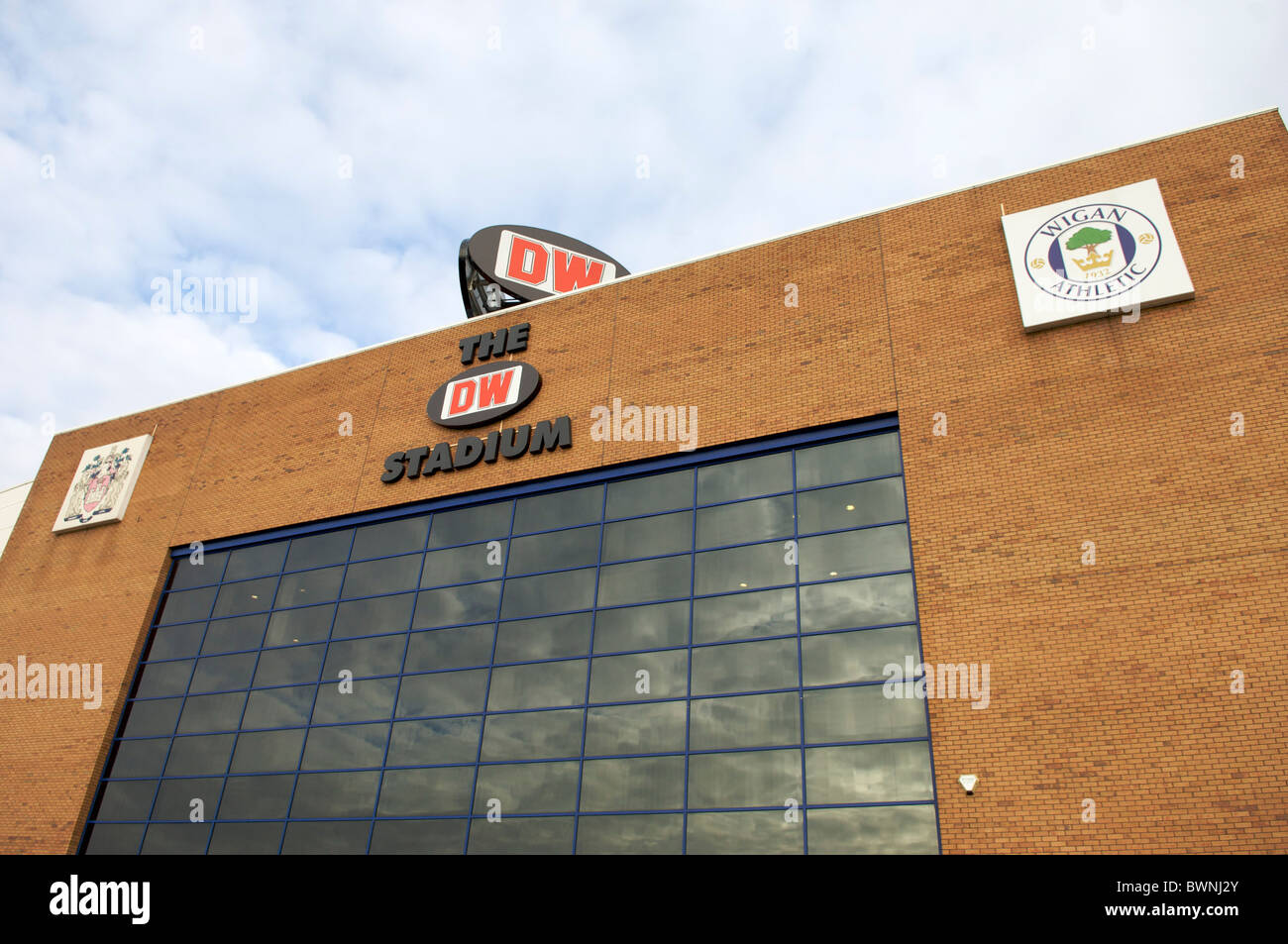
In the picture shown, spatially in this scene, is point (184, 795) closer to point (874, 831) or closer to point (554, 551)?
point (554, 551)

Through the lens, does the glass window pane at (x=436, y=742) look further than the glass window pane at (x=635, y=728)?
Yes

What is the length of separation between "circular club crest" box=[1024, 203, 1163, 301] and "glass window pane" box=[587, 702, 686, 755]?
9896mm

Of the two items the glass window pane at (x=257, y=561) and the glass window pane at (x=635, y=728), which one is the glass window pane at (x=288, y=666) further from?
the glass window pane at (x=635, y=728)

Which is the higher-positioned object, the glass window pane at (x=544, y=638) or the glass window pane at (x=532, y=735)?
the glass window pane at (x=544, y=638)

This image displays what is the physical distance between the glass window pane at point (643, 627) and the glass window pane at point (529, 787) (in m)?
2.26

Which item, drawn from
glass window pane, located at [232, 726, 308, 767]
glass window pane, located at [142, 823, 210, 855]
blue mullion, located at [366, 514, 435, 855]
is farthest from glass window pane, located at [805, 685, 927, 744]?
glass window pane, located at [142, 823, 210, 855]

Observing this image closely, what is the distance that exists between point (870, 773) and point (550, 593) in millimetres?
7030

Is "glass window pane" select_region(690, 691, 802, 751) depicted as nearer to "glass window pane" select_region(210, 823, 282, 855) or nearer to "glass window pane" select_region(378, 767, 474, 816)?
"glass window pane" select_region(378, 767, 474, 816)

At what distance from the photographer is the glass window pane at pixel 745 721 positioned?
14141 mm

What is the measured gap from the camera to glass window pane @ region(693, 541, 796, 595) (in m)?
15.6

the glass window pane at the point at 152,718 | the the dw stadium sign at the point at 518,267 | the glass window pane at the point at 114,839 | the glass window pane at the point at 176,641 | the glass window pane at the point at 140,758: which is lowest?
the glass window pane at the point at 114,839

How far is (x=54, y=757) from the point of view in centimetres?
2041

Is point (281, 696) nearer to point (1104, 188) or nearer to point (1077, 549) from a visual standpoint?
point (1077, 549)

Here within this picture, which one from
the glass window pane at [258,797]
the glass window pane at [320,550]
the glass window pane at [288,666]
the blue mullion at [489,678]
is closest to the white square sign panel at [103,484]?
the glass window pane at [320,550]
